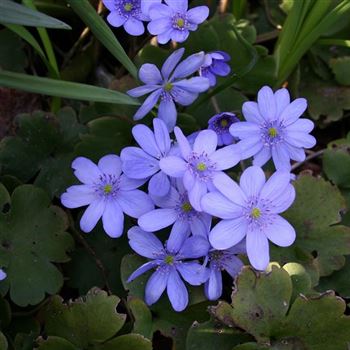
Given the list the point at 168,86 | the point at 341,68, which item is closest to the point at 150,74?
the point at 168,86

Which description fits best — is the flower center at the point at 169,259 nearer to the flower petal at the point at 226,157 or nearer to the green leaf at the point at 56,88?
the flower petal at the point at 226,157

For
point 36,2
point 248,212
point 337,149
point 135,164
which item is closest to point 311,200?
point 337,149

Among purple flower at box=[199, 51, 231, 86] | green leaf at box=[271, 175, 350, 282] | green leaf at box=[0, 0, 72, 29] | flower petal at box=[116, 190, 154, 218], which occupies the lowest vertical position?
green leaf at box=[271, 175, 350, 282]

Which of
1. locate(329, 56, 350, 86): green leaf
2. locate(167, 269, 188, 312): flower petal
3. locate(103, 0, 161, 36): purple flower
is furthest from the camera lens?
locate(329, 56, 350, 86): green leaf

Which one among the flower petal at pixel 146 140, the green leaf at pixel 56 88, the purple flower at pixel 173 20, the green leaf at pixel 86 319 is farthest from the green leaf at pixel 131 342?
the purple flower at pixel 173 20

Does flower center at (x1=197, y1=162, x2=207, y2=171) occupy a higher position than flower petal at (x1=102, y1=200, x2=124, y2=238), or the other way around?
flower center at (x1=197, y1=162, x2=207, y2=171)

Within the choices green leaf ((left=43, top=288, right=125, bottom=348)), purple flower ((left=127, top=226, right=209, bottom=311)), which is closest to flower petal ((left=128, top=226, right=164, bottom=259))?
purple flower ((left=127, top=226, right=209, bottom=311))

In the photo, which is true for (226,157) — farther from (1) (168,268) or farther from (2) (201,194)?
(1) (168,268)

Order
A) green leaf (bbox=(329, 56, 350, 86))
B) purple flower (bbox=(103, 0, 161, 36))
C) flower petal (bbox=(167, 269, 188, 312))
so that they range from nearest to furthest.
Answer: flower petal (bbox=(167, 269, 188, 312)) → purple flower (bbox=(103, 0, 161, 36)) → green leaf (bbox=(329, 56, 350, 86))

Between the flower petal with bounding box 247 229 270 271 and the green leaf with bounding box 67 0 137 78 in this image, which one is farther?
the green leaf with bounding box 67 0 137 78

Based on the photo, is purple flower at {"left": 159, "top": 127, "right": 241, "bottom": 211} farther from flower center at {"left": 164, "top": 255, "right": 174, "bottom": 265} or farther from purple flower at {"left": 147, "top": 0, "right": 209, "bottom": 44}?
purple flower at {"left": 147, "top": 0, "right": 209, "bottom": 44}
